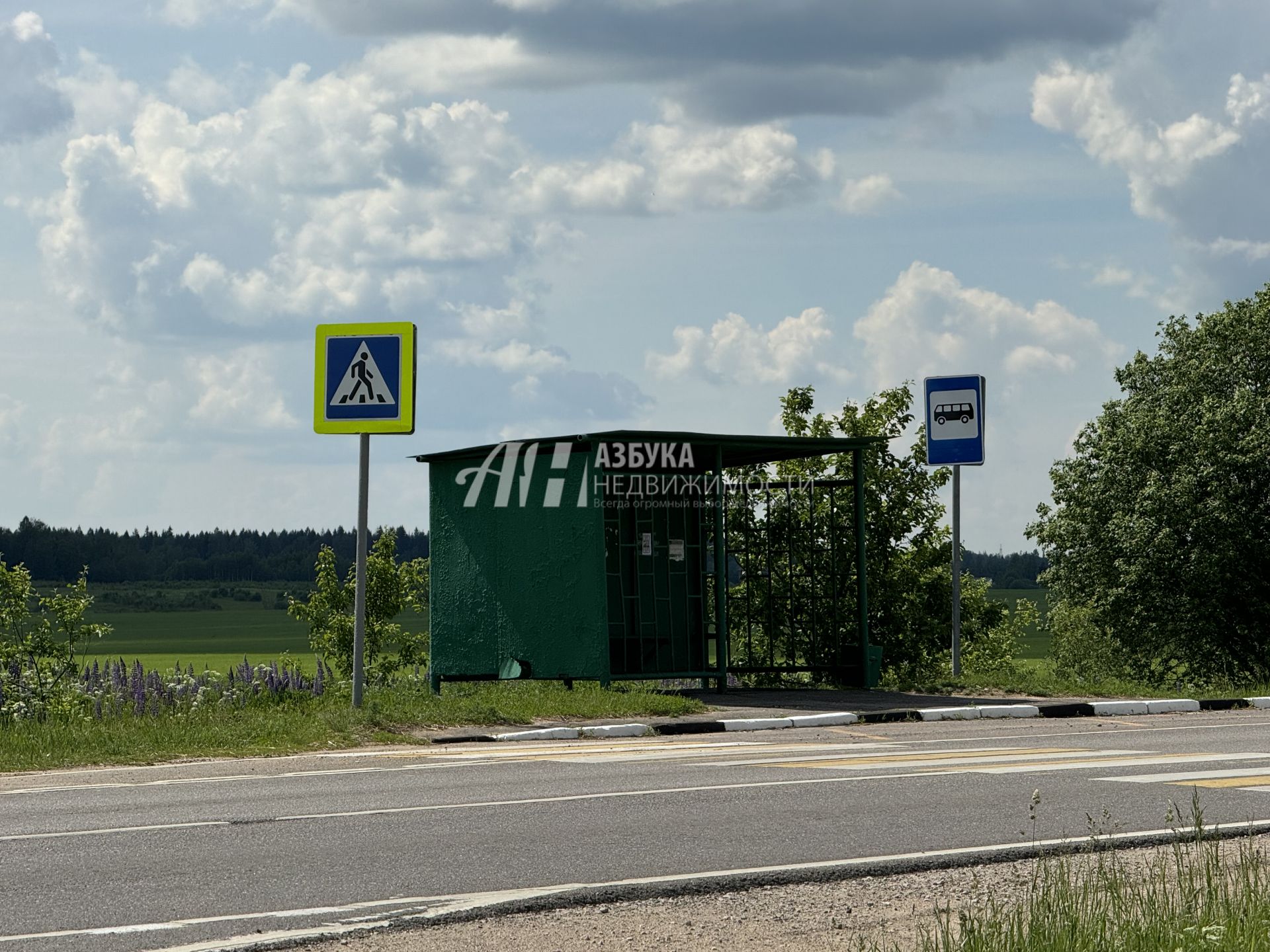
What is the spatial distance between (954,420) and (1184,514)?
63.9ft

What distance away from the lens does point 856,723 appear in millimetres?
17828

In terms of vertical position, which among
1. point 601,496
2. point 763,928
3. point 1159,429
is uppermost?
point 1159,429

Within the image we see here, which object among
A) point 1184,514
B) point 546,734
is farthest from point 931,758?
point 1184,514

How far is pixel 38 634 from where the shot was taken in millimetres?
18641

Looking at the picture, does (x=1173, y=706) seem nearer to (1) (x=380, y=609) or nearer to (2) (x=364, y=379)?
(2) (x=364, y=379)

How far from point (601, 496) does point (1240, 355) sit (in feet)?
91.6

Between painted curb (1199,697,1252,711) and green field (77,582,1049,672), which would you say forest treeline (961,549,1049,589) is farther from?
painted curb (1199,697,1252,711)

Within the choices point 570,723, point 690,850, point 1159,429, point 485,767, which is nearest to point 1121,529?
point 1159,429

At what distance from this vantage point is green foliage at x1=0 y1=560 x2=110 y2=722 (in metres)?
18.0

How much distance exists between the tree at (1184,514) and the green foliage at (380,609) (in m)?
18.3

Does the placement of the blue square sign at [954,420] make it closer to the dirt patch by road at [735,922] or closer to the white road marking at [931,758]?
the white road marking at [931,758]

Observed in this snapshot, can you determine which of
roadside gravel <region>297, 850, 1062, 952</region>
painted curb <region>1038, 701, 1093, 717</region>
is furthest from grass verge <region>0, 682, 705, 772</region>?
roadside gravel <region>297, 850, 1062, 952</region>

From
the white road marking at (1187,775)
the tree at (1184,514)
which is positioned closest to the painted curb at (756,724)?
the white road marking at (1187,775)

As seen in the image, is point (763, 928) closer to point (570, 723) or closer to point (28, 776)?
point (28, 776)
